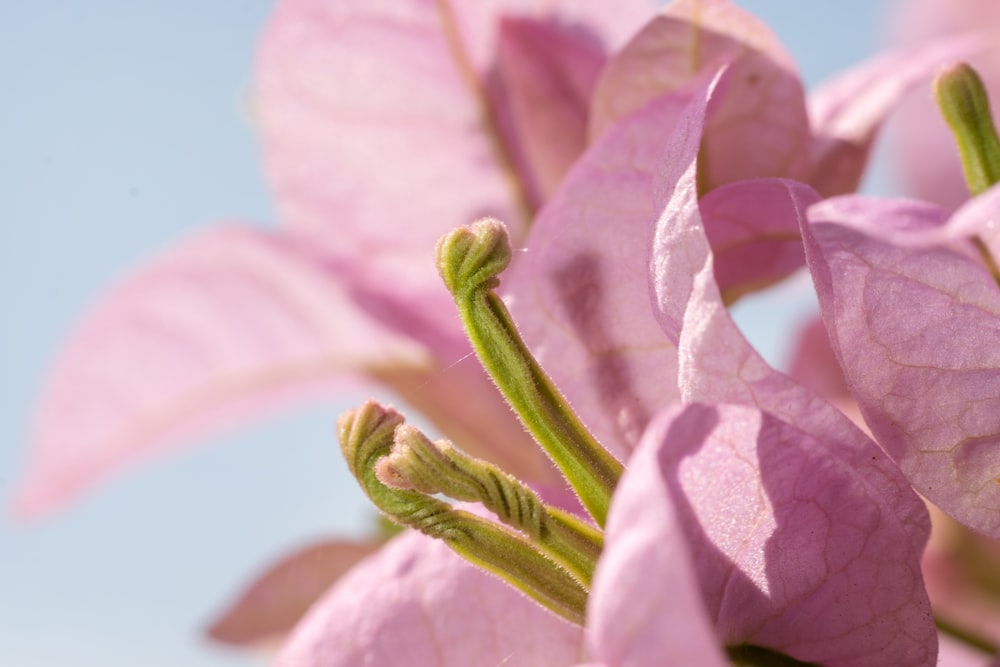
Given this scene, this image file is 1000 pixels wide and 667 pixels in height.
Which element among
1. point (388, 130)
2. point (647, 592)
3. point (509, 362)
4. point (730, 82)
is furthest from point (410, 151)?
point (647, 592)

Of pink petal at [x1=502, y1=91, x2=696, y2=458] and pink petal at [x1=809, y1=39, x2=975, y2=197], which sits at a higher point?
pink petal at [x1=502, y1=91, x2=696, y2=458]

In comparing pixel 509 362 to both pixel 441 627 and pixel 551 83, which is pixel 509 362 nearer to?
pixel 441 627

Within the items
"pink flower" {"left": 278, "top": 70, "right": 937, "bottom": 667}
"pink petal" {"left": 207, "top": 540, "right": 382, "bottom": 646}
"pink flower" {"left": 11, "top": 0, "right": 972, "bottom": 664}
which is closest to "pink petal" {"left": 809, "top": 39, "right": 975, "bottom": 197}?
"pink flower" {"left": 11, "top": 0, "right": 972, "bottom": 664}

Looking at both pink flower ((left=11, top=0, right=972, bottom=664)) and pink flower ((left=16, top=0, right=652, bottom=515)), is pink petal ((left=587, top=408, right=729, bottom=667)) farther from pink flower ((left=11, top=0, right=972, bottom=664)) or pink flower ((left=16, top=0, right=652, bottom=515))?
pink flower ((left=16, top=0, right=652, bottom=515))

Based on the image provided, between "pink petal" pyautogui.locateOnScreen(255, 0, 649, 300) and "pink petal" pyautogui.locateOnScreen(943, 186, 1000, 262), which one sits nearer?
"pink petal" pyautogui.locateOnScreen(943, 186, 1000, 262)

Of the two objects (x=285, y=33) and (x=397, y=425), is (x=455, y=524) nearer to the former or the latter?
(x=397, y=425)

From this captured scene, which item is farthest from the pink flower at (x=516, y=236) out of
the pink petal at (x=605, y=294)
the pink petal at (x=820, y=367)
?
the pink petal at (x=820, y=367)

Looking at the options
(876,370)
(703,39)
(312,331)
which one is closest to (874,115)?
(703,39)
